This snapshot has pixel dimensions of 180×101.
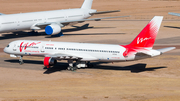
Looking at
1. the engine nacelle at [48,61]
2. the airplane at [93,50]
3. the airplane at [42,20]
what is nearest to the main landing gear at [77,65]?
the airplane at [93,50]

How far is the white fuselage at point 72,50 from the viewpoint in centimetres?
→ 4038

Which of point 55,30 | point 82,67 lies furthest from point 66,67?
point 55,30

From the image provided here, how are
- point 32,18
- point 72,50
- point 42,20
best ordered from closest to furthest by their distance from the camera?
1. point 72,50
2. point 32,18
3. point 42,20

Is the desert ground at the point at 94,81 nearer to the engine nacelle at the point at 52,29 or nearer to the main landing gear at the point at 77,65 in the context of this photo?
the main landing gear at the point at 77,65

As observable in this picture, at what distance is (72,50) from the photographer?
42500mm

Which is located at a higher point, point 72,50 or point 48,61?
point 72,50

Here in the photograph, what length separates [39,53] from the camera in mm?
44125

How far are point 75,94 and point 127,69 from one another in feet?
44.2

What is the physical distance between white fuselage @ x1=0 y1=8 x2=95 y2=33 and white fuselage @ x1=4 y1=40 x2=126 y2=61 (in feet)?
81.6

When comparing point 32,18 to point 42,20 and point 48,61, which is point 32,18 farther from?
point 48,61

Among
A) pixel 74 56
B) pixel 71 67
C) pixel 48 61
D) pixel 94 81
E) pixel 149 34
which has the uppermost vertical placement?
pixel 149 34

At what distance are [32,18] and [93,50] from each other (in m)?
37.2

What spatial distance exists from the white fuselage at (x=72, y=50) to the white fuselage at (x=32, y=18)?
24.9m

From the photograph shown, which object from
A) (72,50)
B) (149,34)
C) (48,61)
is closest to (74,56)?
(72,50)
